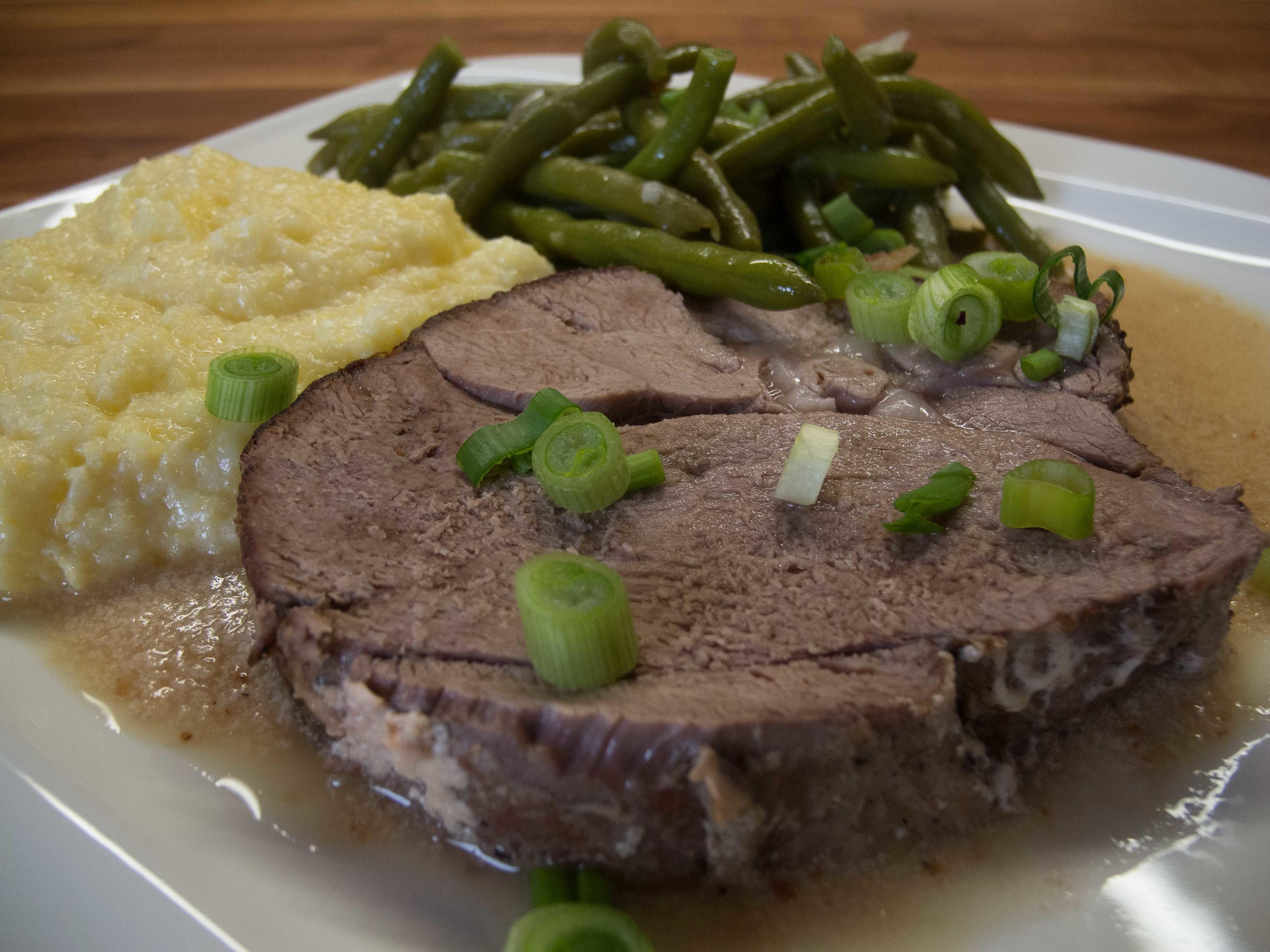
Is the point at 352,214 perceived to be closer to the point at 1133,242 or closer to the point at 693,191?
the point at 693,191

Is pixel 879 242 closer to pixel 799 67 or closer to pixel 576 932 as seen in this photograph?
pixel 799 67

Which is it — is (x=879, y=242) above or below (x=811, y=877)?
above

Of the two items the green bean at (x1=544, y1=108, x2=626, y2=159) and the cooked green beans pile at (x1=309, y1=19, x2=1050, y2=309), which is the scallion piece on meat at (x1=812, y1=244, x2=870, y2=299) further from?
the green bean at (x1=544, y1=108, x2=626, y2=159)

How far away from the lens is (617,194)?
3.80 m

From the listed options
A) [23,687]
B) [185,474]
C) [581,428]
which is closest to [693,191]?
[581,428]

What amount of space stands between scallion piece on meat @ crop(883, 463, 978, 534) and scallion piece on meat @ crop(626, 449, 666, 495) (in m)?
0.60

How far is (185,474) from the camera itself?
275 centimetres

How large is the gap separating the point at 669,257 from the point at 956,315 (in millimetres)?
1105

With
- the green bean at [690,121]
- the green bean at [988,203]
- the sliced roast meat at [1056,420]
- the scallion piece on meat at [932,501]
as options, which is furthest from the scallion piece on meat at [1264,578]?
the green bean at [690,121]

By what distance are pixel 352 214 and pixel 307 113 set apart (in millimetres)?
2278

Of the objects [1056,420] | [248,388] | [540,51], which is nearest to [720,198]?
[1056,420]

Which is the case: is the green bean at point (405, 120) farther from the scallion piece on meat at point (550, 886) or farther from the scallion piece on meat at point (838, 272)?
the scallion piece on meat at point (550, 886)

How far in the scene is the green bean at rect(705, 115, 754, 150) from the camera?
4.09m

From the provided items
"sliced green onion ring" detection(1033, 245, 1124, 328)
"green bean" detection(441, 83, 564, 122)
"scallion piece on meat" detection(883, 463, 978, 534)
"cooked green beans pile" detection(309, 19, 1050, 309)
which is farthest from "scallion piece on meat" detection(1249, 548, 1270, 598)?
"green bean" detection(441, 83, 564, 122)
